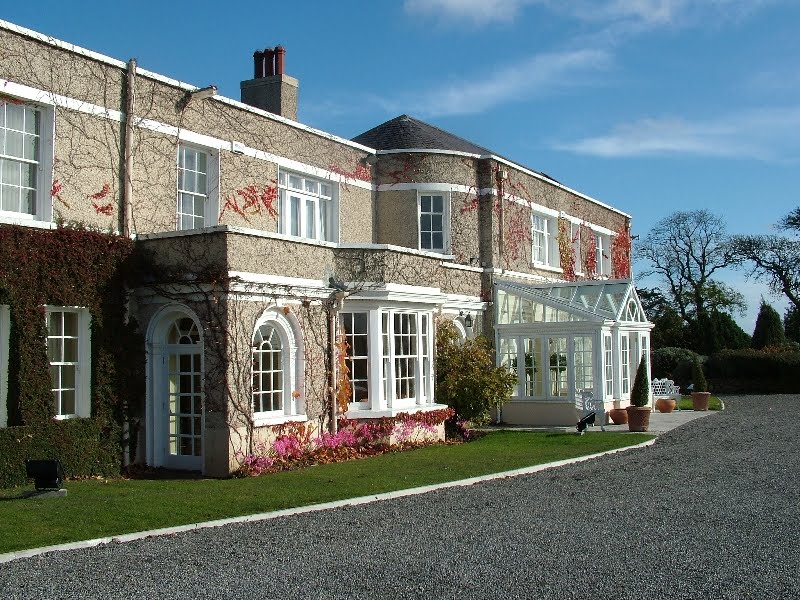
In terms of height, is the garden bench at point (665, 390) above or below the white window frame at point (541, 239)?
below

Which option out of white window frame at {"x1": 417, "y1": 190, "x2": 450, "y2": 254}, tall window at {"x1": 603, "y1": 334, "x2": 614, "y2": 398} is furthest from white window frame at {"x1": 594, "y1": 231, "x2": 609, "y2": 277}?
white window frame at {"x1": 417, "y1": 190, "x2": 450, "y2": 254}

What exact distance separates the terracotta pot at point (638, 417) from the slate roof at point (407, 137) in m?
8.57

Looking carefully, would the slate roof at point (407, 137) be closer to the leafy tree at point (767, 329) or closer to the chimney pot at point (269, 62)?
the chimney pot at point (269, 62)

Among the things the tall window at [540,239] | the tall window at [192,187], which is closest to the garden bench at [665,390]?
the tall window at [540,239]

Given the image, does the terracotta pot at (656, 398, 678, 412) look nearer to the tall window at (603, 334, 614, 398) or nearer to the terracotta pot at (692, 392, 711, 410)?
the terracotta pot at (692, 392, 711, 410)

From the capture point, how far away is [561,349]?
76.7 ft

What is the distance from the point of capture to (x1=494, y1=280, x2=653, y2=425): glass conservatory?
898 inches

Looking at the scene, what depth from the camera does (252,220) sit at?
18281mm

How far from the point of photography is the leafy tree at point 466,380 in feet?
66.4

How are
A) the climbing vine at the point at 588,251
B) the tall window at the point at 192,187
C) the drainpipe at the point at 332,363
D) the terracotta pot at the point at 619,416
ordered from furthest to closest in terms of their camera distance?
the climbing vine at the point at 588,251 < the terracotta pot at the point at 619,416 < the tall window at the point at 192,187 < the drainpipe at the point at 332,363

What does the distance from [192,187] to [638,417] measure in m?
11.2

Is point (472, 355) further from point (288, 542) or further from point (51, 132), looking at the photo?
point (288, 542)

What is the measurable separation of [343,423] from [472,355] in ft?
15.5

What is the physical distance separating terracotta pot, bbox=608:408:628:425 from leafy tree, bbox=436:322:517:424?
3652mm
